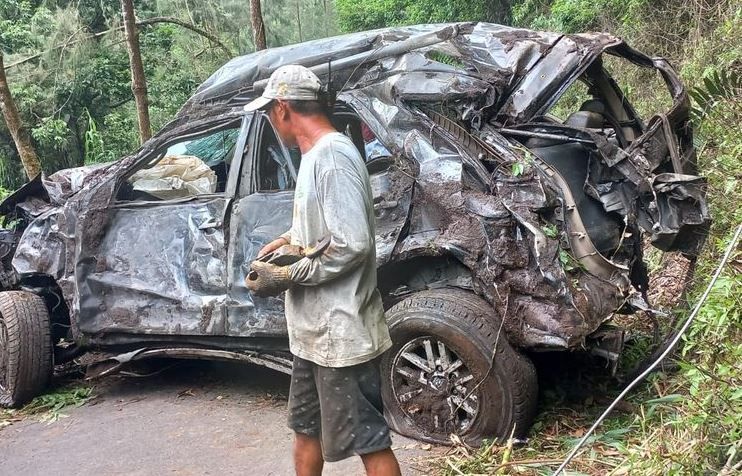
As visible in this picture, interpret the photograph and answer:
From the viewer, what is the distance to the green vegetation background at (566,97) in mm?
2771

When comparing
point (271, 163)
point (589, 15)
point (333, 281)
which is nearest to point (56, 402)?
point (271, 163)

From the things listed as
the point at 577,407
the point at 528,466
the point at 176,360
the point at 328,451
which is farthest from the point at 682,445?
the point at 176,360

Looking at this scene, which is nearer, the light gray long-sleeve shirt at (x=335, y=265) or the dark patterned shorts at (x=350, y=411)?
the light gray long-sleeve shirt at (x=335, y=265)

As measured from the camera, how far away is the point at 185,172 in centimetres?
498

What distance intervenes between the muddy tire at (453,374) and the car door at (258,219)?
76 centimetres

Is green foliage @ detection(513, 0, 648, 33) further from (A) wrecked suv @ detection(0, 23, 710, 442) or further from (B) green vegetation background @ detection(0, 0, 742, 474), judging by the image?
(A) wrecked suv @ detection(0, 23, 710, 442)

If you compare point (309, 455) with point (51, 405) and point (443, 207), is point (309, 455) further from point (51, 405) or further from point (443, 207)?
point (51, 405)

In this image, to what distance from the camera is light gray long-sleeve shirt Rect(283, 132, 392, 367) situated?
2.38 meters

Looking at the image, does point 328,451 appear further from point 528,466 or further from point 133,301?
point 133,301

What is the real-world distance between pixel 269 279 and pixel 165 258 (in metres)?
2.07

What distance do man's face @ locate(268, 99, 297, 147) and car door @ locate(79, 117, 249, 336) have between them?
1.62 meters

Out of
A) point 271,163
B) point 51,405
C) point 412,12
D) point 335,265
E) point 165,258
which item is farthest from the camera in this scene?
point 412,12

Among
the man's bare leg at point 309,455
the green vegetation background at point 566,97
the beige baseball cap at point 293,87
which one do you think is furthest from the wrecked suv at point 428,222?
the man's bare leg at point 309,455

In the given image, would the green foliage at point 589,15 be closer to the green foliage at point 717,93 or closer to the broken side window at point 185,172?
the green foliage at point 717,93
